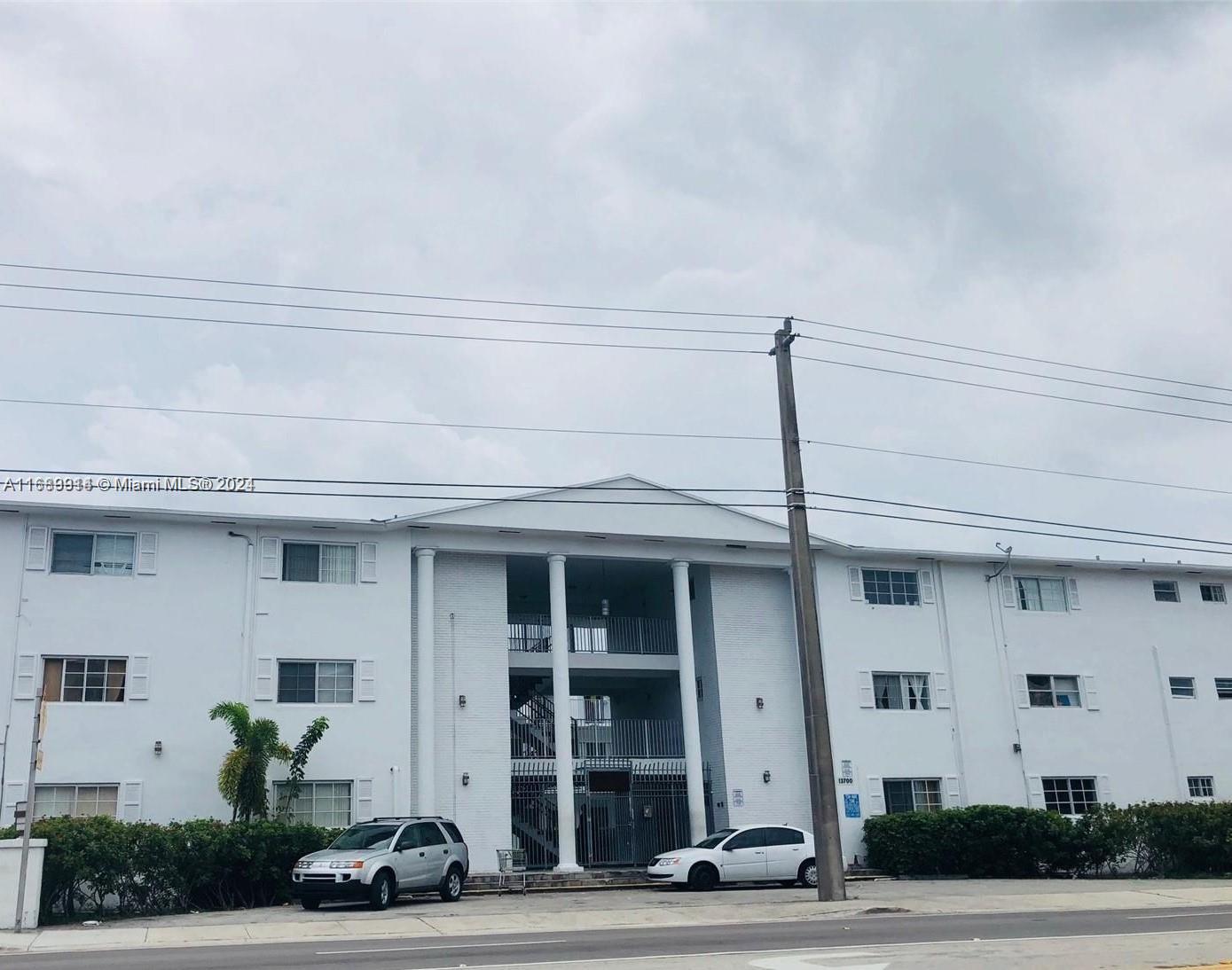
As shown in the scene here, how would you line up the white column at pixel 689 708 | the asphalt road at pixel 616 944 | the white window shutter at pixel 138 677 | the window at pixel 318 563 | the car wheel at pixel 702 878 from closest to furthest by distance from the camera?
the asphalt road at pixel 616 944
the car wheel at pixel 702 878
the white window shutter at pixel 138 677
the window at pixel 318 563
the white column at pixel 689 708

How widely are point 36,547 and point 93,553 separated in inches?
43.4

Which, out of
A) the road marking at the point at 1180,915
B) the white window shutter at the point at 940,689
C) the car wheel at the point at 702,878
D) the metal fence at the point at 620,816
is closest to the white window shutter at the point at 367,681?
the metal fence at the point at 620,816

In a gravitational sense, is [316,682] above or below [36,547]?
below

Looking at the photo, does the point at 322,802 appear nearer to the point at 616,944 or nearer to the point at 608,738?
the point at 608,738

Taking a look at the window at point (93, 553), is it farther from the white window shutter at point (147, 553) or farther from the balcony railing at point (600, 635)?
the balcony railing at point (600, 635)

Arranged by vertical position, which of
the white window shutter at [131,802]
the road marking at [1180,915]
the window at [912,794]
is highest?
the white window shutter at [131,802]

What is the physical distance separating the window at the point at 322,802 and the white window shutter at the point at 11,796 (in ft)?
15.7

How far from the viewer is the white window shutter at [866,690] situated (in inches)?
1219

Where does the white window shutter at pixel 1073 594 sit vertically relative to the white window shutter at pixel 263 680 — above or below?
above

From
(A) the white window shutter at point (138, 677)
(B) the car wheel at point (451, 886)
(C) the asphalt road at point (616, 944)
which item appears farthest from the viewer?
(A) the white window shutter at point (138, 677)

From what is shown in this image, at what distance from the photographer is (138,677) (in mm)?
25031

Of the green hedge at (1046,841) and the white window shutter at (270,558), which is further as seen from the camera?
the green hedge at (1046,841)

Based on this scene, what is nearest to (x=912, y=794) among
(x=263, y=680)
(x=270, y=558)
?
(x=263, y=680)

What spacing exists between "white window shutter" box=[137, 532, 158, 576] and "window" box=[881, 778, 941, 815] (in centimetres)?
1819
